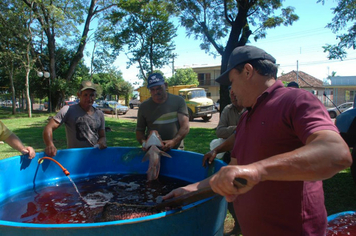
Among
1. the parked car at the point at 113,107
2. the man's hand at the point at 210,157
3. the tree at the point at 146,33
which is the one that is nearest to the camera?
the man's hand at the point at 210,157

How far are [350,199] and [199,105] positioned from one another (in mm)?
15405

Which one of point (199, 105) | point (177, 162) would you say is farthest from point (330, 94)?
point (177, 162)

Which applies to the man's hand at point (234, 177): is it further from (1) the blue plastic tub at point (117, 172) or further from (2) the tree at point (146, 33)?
(2) the tree at point (146, 33)

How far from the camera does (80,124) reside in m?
3.70

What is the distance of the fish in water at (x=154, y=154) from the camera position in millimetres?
3473

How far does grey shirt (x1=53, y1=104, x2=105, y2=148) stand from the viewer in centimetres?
366

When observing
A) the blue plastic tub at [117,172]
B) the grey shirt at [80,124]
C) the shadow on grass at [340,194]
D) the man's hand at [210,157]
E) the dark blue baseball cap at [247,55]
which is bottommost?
the shadow on grass at [340,194]

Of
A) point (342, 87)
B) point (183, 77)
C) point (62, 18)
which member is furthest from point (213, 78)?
point (62, 18)

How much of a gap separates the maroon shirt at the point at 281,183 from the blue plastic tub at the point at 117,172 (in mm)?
438

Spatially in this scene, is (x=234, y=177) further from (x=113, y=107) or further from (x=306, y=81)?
(x=306, y=81)

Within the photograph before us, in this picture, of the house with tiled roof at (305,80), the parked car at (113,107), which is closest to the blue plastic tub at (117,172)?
the parked car at (113,107)

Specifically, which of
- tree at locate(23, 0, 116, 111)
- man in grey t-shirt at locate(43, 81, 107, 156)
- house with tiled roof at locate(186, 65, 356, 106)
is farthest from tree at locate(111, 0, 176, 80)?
house with tiled roof at locate(186, 65, 356, 106)

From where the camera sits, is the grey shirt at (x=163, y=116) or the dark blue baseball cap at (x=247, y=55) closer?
the dark blue baseball cap at (x=247, y=55)

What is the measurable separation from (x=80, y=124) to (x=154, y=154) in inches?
44.9
